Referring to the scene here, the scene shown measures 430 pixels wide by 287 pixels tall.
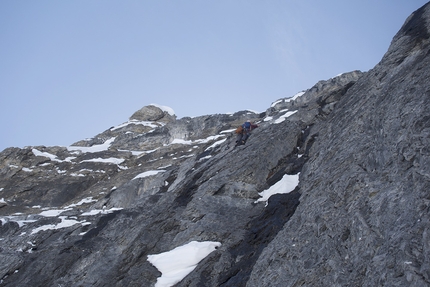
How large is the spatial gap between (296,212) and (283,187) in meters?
4.39

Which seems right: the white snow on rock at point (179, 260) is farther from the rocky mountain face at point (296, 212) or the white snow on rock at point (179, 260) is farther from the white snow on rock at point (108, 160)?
the white snow on rock at point (108, 160)

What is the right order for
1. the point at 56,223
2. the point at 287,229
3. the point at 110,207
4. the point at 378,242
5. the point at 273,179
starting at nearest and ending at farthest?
the point at 378,242 < the point at 287,229 < the point at 273,179 < the point at 56,223 < the point at 110,207

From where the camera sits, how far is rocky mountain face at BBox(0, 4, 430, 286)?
35.3 feet

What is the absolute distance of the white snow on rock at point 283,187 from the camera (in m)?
19.4

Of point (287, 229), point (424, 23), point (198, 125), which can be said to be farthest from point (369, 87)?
point (198, 125)

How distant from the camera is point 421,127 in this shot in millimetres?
11922

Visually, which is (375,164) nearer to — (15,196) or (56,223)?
(56,223)

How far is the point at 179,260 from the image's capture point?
18281 mm

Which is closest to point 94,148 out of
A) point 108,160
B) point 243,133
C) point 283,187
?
point 108,160

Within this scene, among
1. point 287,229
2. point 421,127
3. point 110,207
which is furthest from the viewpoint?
point 110,207

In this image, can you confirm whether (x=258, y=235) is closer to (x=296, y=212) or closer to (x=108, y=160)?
(x=296, y=212)

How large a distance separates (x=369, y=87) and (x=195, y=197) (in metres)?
11.8

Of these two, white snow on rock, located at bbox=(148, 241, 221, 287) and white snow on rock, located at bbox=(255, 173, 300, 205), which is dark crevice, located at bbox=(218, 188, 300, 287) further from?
white snow on rock, located at bbox=(148, 241, 221, 287)

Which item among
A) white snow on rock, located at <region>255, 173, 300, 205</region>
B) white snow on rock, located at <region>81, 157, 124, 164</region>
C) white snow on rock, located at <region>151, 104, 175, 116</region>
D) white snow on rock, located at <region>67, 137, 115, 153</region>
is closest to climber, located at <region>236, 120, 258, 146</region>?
white snow on rock, located at <region>255, 173, 300, 205</region>
